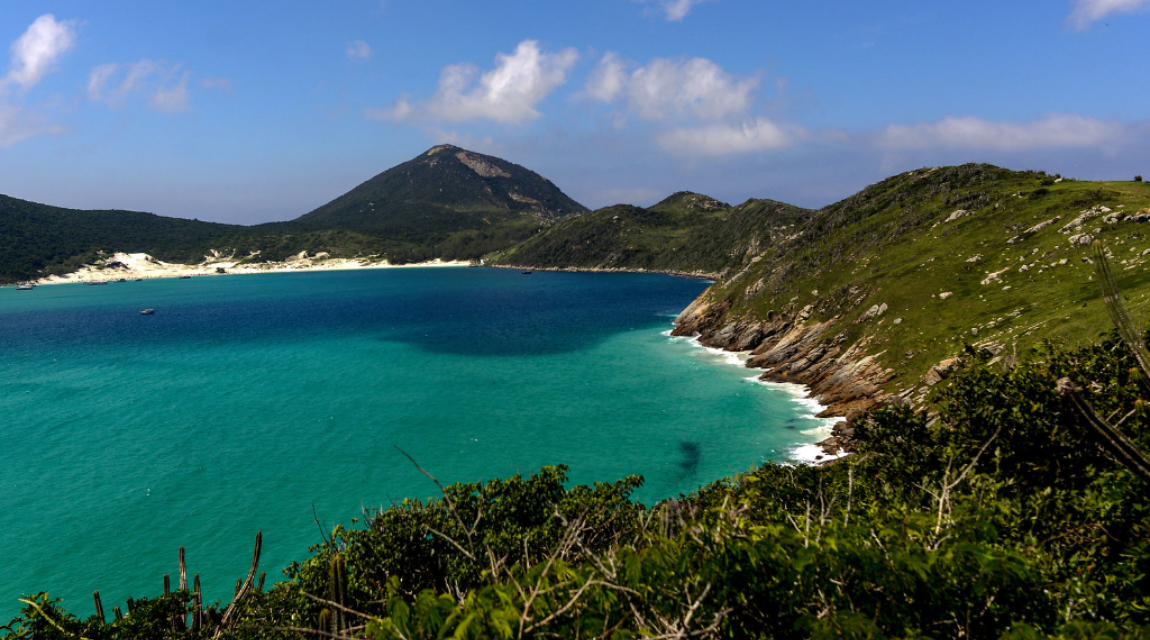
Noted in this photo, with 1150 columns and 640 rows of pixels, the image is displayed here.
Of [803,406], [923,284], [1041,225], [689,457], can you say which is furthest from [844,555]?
[1041,225]

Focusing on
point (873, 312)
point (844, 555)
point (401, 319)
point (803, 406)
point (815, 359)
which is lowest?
point (803, 406)

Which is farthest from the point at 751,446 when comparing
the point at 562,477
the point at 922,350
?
the point at 562,477

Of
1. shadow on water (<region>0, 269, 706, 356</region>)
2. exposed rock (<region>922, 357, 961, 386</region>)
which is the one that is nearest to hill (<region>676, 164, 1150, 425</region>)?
exposed rock (<region>922, 357, 961, 386</region>)

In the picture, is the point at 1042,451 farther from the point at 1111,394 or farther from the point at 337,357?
the point at 337,357

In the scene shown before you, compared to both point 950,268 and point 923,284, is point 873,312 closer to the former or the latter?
point 923,284

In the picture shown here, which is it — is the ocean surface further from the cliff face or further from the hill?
the hill

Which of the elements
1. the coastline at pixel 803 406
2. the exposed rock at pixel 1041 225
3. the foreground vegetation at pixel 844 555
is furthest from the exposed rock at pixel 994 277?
the foreground vegetation at pixel 844 555
